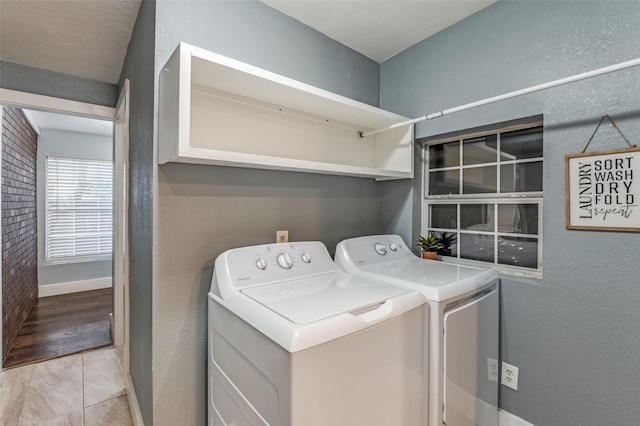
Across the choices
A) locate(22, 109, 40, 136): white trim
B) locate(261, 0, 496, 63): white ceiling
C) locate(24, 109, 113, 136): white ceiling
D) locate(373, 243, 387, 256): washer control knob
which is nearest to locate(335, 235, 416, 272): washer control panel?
locate(373, 243, 387, 256): washer control knob

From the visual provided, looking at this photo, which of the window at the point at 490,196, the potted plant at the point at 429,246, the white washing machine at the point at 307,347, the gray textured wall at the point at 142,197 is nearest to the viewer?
the white washing machine at the point at 307,347

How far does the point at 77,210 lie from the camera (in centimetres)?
454

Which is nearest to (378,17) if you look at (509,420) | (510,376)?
(510,376)

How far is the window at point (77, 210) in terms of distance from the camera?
14.1ft

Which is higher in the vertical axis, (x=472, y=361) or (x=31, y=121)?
(x=31, y=121)

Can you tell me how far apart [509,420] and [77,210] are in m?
5.77

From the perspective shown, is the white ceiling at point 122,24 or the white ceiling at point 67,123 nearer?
the white ceiling at point 122,24

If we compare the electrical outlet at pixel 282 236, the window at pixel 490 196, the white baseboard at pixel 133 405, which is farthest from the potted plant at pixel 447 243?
the white baseboard at pixel 133 405

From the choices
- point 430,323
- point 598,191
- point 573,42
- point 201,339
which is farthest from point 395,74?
point 201,339

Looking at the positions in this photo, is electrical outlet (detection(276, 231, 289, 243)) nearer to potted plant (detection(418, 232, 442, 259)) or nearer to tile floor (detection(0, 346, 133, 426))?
potted plant (detection(418, 232, 442, 259))

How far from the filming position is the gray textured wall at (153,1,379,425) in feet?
4.42

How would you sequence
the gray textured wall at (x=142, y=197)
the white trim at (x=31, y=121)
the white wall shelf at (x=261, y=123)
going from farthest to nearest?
the white trim at (x=31, y=121) < the gray textured wall at (x=142, y=197) < the white wall shelf at (x=261, y=123)

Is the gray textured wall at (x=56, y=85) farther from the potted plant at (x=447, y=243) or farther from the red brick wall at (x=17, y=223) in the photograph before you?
the potted plant at (x=447, y=243)

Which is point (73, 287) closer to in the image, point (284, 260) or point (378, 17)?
point (284, 260)
